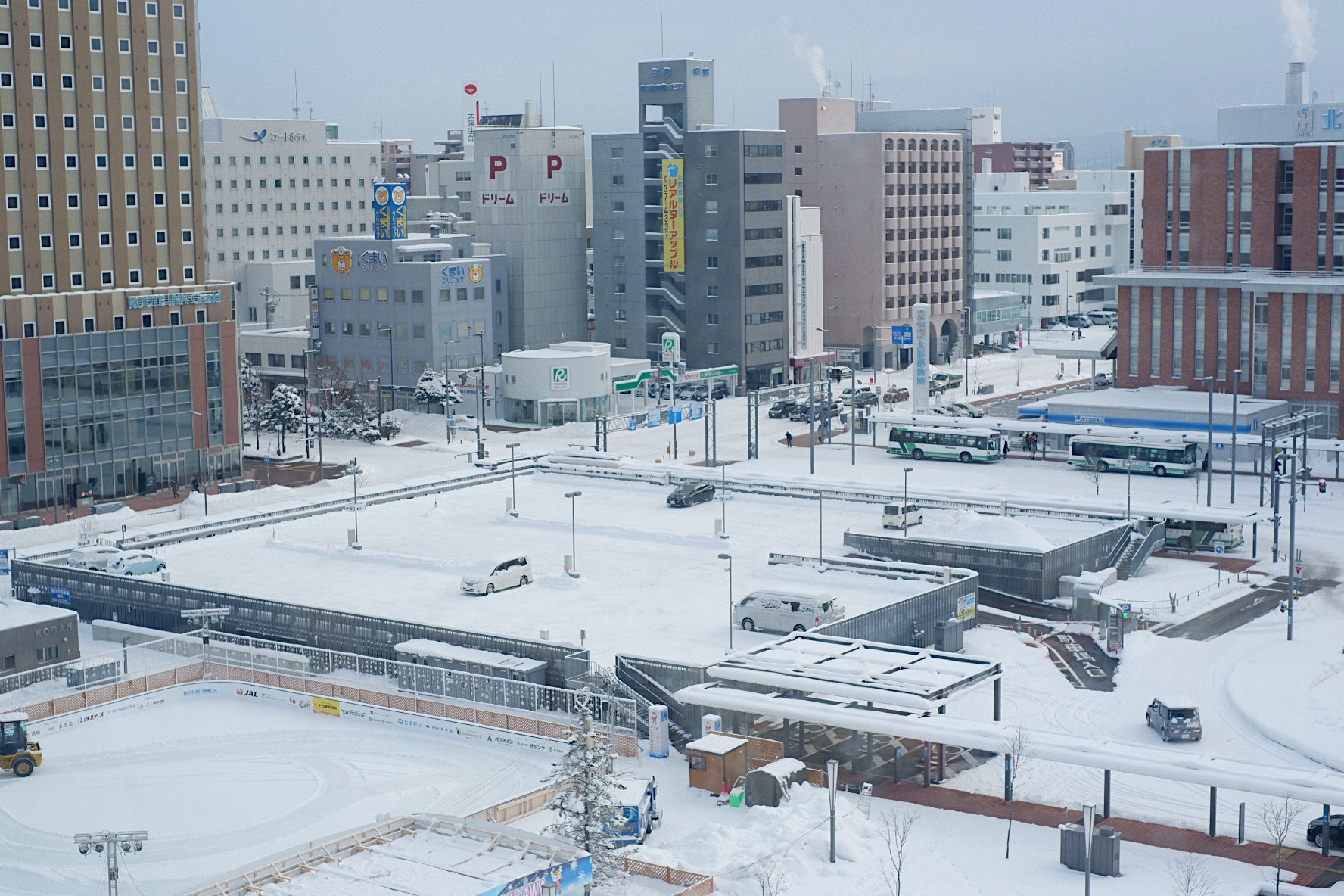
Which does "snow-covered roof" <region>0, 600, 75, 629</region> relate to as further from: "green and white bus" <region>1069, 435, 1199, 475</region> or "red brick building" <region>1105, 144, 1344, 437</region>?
"red brick building" <region>1105, 144, 1344, 437</region>

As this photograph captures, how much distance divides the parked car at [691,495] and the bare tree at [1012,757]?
1263 inches

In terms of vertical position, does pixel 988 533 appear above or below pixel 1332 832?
above

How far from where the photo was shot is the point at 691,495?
71812mm

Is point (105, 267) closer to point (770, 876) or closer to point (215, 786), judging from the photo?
point (215, 786)

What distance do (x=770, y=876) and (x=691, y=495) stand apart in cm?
Result: 3772

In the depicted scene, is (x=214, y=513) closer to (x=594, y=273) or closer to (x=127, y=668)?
(x=127, y=668)

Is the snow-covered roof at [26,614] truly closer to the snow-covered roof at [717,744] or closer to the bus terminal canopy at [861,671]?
the bus terminal canopy at [861,671]

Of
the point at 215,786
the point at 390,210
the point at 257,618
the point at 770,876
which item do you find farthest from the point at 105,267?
the point at 770,876

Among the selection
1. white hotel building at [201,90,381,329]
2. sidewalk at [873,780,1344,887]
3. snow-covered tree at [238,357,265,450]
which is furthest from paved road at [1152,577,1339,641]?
white hotel building at [201,90,381,329]

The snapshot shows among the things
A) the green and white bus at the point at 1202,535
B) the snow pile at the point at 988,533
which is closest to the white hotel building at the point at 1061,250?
the green and white bus at the point at 1202,535

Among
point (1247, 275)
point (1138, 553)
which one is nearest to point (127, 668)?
point (1138, 553)

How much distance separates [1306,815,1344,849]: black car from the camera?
118 feet

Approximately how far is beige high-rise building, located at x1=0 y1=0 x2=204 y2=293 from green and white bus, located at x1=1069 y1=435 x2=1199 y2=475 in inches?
1760

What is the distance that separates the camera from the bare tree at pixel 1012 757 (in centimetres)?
3734
